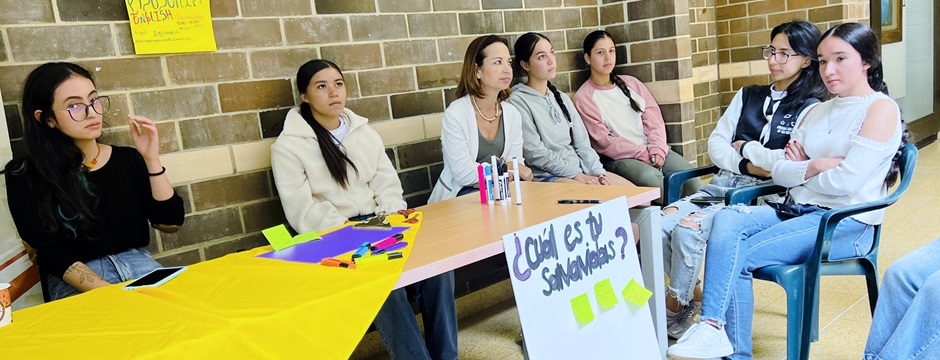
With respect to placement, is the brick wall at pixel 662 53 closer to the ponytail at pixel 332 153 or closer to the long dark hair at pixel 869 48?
the long dark hair at pixel 869 48

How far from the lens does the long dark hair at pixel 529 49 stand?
3551 mm

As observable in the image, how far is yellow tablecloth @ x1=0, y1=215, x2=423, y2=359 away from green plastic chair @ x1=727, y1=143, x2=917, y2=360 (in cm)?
133

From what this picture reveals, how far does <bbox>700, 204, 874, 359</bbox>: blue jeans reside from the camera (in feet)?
7.68

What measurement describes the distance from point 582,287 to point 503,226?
30cm

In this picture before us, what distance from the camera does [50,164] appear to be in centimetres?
218

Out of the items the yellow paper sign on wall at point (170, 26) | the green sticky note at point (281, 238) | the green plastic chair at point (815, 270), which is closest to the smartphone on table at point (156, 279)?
the green sticky note at point (281, 238)

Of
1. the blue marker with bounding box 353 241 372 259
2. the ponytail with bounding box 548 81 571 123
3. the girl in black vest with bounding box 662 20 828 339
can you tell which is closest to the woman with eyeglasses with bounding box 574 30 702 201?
the ponytail with bounding box 548 81 571 123

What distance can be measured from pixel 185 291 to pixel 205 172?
3.47 feet

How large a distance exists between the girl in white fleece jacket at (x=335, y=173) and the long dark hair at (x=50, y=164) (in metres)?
0.68

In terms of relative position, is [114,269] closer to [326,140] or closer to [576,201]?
[326,140]

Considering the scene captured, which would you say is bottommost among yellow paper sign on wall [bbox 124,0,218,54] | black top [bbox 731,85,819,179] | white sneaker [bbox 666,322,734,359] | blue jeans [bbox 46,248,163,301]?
white sneaker [bbox 666,322,734,359]

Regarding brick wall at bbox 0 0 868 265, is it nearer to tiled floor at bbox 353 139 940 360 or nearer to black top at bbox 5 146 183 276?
black top at bbox 5 146 183 276

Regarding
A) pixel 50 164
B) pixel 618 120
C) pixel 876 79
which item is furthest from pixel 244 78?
pixel 876 79

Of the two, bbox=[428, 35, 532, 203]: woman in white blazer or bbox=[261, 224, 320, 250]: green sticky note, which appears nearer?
bbox=[261, 224, 320, 250]: green sticky note
